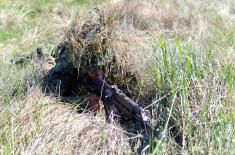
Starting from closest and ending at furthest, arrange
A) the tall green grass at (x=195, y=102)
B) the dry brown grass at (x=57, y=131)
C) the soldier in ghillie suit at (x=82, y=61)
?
1. the tall green grass at (x=195, y=102)
2. the dry brown grass at (x=57, y=131)
3. the soldier in ghillie suit at (x=82, y=61)

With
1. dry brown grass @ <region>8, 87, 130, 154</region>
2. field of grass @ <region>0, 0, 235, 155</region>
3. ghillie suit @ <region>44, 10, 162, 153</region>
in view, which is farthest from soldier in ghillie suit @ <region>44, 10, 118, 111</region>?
dry brown grass @ <region>8, 87, 130, 154</region>

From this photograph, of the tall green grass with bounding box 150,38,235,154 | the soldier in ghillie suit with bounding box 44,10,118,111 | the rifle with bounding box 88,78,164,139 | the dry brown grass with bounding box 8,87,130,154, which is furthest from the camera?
the soldier in ghillie suit with bounding box 44,10,118,111

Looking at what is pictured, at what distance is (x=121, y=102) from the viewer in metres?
3.56

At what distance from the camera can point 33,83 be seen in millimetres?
3768

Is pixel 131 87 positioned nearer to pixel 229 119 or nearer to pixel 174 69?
pixel 174 69

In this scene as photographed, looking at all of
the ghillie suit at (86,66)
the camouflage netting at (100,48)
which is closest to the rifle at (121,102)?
the ghillie suit at (86,66)

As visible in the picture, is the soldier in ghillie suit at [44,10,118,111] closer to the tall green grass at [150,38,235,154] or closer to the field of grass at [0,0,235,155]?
the field of grass at [0,0,235,155]

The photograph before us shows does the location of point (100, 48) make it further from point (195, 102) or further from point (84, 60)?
point (195, 102)

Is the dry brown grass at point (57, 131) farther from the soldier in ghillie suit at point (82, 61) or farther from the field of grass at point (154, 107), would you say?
the soldier in ghillie suit at point (82, 61)

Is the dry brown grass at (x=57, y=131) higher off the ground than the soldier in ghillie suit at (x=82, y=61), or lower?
lower

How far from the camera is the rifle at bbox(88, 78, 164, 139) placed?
3.20m

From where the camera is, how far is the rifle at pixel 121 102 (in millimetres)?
3199

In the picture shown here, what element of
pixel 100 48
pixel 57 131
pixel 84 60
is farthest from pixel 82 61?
pixel 57 131

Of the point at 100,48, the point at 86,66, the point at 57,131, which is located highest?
the point at 100,48
